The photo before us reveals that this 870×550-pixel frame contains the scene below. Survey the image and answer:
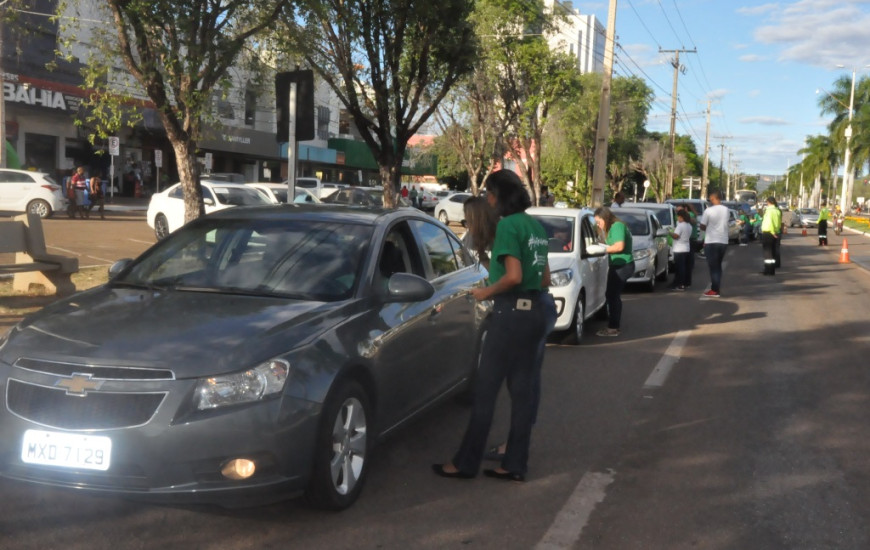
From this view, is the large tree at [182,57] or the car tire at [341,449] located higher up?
the large tree at [182,57]

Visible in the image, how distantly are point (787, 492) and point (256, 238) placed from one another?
3.58 m

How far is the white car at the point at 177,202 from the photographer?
22.2 metres

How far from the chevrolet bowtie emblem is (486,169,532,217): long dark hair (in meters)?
2.42

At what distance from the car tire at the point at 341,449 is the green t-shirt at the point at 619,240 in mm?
6918

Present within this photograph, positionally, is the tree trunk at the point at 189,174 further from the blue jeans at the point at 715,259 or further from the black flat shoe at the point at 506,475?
the blue jeans at the point at 715,259

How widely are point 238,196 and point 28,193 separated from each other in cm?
837

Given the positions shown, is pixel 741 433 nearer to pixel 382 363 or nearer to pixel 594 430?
pixel 594 430

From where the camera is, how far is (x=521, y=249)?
5.17 meters

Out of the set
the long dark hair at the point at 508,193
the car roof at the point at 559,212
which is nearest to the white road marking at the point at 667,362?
the car roof at the point at 559,212

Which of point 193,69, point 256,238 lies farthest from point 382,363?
point 193,69

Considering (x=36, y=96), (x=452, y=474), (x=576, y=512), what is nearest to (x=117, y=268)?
(x=452, y=474)

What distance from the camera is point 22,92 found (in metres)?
33.1

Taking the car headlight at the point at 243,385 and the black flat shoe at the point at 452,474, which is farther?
the black flat shoe at the point at 452,474

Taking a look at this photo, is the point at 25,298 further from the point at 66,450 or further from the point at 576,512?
the point at 576,512
